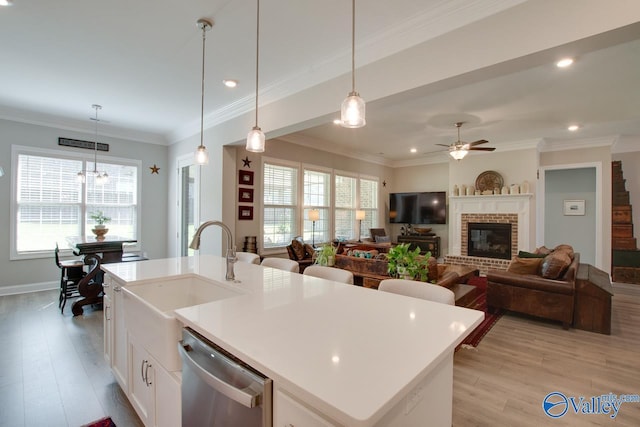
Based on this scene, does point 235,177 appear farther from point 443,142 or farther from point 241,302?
point 443,142

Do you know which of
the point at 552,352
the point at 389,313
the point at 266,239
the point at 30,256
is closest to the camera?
the point at 389,313

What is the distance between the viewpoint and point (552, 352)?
9.52 feet

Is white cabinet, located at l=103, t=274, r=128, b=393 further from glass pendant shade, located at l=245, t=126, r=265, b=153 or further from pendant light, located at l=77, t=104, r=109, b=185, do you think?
pendant light, located at l=77, t=104, r=109, b=185

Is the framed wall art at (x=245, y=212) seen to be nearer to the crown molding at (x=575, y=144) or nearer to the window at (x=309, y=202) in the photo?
the window at (x=309, y=202)

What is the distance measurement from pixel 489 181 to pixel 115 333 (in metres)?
7.11

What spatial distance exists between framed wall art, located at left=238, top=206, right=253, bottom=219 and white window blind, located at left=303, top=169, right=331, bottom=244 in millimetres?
1401

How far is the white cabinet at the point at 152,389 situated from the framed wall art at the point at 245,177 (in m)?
3.46

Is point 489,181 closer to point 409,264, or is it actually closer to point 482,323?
point 482,323

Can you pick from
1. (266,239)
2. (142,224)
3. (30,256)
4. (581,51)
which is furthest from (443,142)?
(30,256)

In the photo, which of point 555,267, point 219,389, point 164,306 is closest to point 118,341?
point 164,306

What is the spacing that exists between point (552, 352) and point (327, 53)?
3.68 meters

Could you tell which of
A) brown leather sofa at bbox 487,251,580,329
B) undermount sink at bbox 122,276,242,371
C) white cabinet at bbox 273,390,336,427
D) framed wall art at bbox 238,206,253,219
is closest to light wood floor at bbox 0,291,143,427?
undermount sink at bbox 122,276,242,371

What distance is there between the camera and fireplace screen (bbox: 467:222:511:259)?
250 inches

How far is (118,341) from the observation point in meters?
2.14
